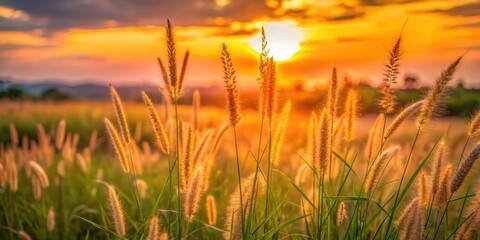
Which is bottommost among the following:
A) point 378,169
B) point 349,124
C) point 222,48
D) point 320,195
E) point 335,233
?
point 335,233

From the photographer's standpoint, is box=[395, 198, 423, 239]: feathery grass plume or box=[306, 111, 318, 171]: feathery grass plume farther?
box=[306, 111, 318, 171]: feathery grass plume

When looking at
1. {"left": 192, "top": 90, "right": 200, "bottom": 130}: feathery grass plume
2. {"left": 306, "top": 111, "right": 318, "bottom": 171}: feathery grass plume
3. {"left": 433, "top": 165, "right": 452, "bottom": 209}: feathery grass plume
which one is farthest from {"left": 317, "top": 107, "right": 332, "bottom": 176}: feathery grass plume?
{"left": 192, "top": 90, "right": 200, "bottom": 130}: feathery grass plume

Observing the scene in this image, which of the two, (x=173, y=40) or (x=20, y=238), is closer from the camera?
(x=173, y=40)

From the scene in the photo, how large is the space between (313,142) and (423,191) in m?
0.59

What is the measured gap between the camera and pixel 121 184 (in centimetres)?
648

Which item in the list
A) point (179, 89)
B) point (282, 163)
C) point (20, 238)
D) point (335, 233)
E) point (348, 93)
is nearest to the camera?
point (179, 89)

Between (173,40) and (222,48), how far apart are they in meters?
0.25

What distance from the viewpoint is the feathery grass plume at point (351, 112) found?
9.18 feet

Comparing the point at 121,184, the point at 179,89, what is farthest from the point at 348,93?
the point at 121,184

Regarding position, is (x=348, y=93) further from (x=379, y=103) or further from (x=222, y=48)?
(x=222, y=48)

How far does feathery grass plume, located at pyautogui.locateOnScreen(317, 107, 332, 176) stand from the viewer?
2.55 metres

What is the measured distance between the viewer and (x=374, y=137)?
3105mm

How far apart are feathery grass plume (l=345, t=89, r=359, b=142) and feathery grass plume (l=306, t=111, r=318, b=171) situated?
0.52 ft

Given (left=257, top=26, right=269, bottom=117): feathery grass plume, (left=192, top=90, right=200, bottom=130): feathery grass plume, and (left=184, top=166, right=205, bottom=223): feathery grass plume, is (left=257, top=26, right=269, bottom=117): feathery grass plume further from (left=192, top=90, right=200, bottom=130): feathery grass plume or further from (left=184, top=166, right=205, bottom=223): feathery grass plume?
(left=192, top=90, right=200, bottom=130): feathery grass plume
